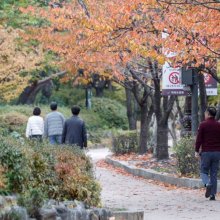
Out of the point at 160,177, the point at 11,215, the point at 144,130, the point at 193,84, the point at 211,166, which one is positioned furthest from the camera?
the point at 144,130

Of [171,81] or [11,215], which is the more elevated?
[171,81]

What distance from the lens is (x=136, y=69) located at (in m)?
25.8

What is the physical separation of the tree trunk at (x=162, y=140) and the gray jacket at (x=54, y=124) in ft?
19.7

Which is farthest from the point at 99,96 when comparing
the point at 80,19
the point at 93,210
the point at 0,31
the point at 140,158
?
the point at 93,210

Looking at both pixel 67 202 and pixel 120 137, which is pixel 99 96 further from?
pixel 67 202

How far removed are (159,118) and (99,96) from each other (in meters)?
31.3

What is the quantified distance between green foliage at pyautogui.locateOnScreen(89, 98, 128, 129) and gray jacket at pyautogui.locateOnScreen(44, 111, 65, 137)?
102 feet

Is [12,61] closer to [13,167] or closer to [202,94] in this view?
[202,94]

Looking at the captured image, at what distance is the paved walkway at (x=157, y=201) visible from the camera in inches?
541

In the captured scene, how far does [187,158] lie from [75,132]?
3286mm

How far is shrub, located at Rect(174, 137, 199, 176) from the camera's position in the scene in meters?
19.2

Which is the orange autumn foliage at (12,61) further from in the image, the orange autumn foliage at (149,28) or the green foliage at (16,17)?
the orange autumn foliage at (149,28)

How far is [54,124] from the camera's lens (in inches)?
746

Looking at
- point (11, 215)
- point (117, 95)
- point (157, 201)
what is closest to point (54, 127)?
point (157, 201)
